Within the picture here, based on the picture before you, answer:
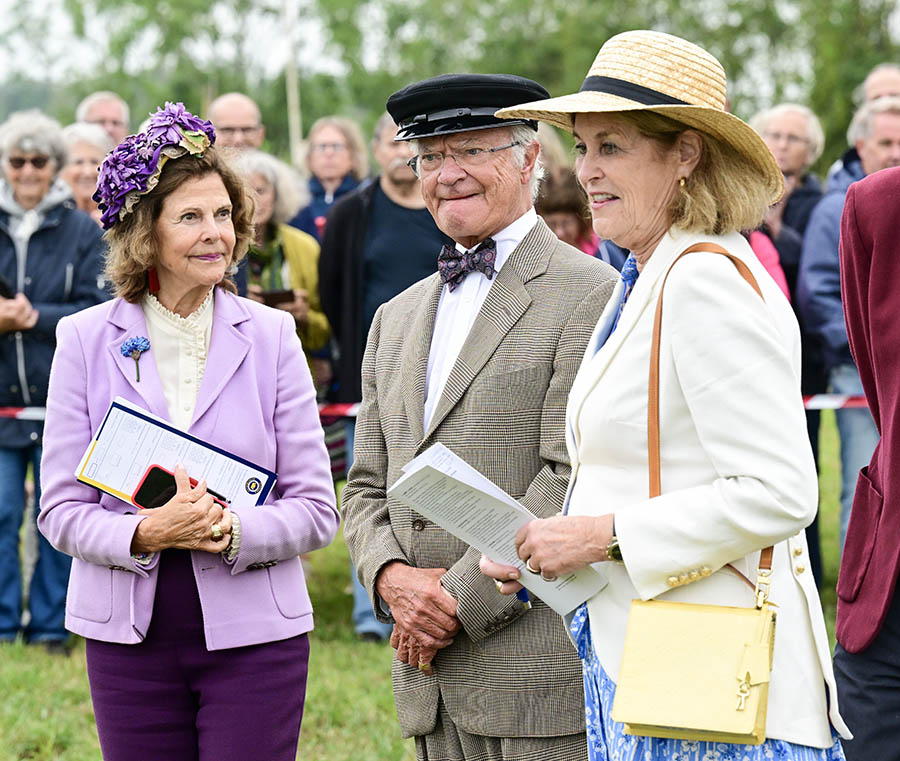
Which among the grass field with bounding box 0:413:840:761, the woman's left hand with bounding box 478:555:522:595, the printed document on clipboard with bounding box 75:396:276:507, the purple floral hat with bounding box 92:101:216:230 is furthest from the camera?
the grass field with bounding box 0:413:840:761

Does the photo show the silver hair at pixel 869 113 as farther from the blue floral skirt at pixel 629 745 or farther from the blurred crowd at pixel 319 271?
the blue floral skirt at pixel 629 745

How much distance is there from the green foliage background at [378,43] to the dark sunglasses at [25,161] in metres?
28.4

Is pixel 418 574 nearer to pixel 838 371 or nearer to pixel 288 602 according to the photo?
pixel 288 602

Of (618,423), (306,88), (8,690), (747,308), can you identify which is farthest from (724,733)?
(306,88)

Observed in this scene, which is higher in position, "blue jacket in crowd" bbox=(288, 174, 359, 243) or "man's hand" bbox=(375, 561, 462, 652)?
"blue jacket in crowd" bbox=(288, 174, 359, 243)

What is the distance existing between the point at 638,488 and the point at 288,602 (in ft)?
4.18

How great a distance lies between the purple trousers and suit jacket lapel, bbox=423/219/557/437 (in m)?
0.78

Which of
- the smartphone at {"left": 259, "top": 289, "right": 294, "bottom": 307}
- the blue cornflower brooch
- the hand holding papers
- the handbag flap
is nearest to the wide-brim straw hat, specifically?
the hand holding papers

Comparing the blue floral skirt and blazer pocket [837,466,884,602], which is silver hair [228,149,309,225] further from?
the blue floral skirt

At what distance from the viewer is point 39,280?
692 centimetres

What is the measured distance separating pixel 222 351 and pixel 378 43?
41.2 m

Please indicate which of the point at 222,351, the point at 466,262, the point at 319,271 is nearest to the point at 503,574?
the point at 466,262

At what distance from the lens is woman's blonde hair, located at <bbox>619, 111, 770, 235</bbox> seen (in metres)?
2.75

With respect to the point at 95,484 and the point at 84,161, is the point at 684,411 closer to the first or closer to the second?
the point at 95,484
